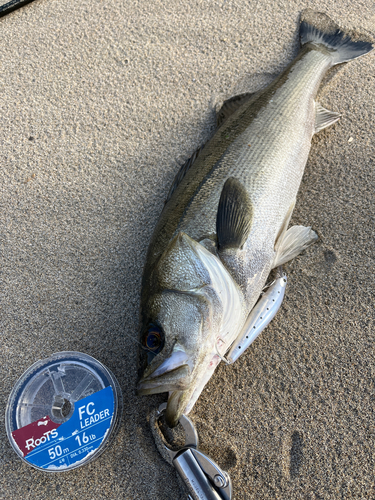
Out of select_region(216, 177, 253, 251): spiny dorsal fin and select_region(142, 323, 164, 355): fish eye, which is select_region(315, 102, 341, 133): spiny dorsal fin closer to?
select_region(216, 177, 253, 251): spiny dorsal fin

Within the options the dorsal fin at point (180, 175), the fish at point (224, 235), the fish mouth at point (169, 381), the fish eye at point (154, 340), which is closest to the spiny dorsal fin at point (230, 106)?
the fish at point (224, 235)

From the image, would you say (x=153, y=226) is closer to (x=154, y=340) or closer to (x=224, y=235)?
(x=224, y=235)

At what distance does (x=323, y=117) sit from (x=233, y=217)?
127 cm

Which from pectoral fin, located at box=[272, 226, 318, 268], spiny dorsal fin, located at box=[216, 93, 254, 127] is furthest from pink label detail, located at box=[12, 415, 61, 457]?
spiny dorsal fin, located at box=[216, 93, 254, 127]

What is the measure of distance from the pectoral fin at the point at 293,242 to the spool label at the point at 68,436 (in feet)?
4.36

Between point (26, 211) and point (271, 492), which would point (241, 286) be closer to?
point (271, 492)

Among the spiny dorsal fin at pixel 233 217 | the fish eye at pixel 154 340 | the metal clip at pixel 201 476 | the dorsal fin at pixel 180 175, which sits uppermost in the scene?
the dorsal fin at pixel 180 175

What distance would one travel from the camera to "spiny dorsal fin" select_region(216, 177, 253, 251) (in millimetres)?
1826

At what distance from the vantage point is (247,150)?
2.10 m

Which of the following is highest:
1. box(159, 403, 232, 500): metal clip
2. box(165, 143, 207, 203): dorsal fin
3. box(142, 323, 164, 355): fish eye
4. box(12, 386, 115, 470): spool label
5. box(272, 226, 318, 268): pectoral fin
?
box(165, 143, 207, 203): dorsal fin

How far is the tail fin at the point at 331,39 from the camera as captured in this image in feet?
8.70

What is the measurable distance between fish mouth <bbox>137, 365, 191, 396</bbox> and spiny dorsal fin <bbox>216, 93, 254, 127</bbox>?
1762 millimetres

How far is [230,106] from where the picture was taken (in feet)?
8.28

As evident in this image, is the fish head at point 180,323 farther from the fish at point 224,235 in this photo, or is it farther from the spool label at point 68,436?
the spool label at point 68,436
